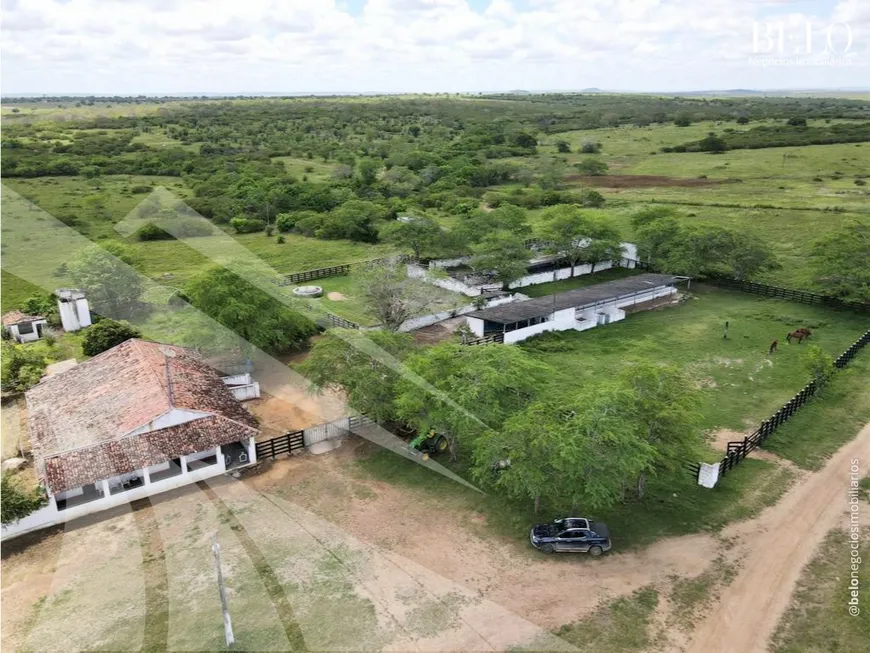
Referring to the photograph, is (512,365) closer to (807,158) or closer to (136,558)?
(136,558)

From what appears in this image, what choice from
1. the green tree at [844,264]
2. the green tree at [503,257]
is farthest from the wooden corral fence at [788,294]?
the green tree at [503,257]

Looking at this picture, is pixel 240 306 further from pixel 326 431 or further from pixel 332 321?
pixel 326 431

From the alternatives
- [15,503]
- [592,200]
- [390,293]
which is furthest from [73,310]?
[592,200]

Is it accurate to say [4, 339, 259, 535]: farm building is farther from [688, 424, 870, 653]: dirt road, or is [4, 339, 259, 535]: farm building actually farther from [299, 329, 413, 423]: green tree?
[688, 424, 870, 653]: dirt road

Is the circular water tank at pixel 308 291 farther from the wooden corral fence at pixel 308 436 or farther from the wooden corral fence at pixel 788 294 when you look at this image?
the wooden corral fence at pixel 788 294

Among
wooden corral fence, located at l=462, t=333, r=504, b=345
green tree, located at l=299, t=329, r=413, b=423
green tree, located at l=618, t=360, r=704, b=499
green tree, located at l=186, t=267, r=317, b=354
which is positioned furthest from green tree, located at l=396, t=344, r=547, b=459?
green tree, located at l=186, t=267, r=317, b=354

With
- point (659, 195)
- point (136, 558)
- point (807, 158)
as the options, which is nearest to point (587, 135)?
point (807, 158)
